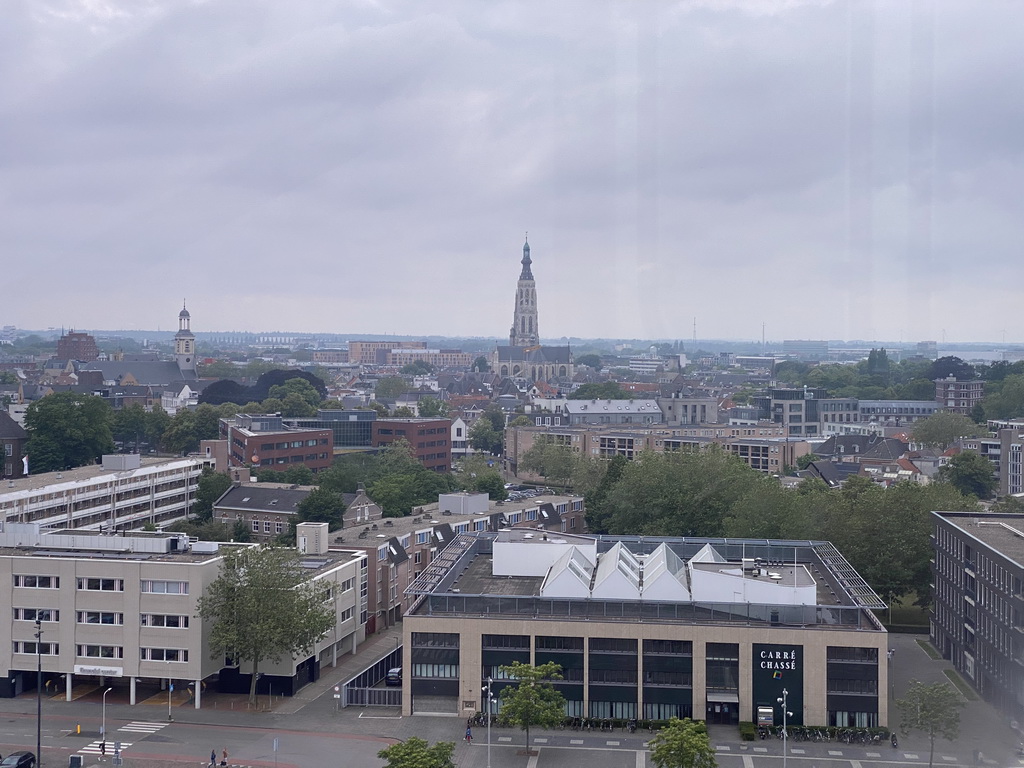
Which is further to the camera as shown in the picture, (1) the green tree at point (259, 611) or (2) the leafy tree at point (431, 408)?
(2) the leafy tree at point (431, 408)

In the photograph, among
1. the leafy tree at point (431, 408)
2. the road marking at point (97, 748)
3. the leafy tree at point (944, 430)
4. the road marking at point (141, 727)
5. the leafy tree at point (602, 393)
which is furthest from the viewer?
the leafy tree at point (602, 393)

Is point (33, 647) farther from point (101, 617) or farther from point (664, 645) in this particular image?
Result: point (664, 645)

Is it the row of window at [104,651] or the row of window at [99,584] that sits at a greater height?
the row of window at [99,584]

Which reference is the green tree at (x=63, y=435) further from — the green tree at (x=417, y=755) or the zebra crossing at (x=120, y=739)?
the green tree at (x=417, y=755)

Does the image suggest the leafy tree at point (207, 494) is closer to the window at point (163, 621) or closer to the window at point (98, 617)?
the window at point (98, 617)

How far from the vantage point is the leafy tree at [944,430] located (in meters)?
82.8

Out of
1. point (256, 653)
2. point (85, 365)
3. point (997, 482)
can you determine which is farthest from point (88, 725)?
point (85, 365)

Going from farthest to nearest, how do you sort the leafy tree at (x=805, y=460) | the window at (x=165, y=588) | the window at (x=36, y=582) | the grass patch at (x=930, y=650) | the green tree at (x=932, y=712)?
the leafy tree at (x=805, y=460) → the grass patch at (x=930, y=650) → the window at (x=36, y=582) → the window at (x=165, y=588) → the green tree at (x=932, y=712)

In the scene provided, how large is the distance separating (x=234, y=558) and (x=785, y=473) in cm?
4956

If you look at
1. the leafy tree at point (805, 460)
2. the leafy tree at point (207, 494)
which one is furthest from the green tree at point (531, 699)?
the leafy tree at point (805, 460)

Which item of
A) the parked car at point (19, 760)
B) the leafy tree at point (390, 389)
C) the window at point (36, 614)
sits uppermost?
the leafy tree at point (390, 389)

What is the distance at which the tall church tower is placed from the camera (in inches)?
5965

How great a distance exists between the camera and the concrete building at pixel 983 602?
2869cm

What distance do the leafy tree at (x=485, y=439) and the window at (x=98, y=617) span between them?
64812mm
